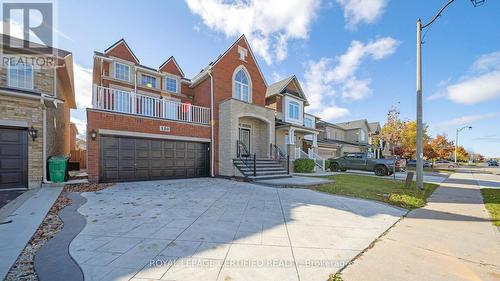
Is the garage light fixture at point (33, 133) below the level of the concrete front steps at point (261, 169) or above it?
above

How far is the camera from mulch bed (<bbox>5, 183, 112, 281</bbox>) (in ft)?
9.28

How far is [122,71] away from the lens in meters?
15.5

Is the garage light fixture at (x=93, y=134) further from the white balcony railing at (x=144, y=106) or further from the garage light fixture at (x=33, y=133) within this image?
the garage light fixture at (x=33, y=133)

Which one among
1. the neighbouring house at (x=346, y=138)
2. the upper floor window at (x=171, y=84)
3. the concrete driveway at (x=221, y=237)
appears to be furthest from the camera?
the neighbouring house at (x=346, y=138)

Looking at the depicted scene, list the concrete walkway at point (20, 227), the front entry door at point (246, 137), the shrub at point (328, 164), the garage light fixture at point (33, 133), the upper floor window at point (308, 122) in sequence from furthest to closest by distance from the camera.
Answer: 1. the upper floor window at point (308, 122)
2. the shrub at point (328, 164)
3. the front entry door at point (246, 137)
4. the garage light fixture at point (33, 133)
5. the concrete walkway at point (20, 227)

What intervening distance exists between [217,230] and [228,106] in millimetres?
9975

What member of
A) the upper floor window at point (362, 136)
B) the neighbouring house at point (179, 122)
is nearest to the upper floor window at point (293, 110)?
the neighbouring house at point (179, 122)

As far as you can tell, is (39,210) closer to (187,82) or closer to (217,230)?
(217,230)

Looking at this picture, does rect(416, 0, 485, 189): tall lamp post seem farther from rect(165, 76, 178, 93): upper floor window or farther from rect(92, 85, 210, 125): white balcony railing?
rect(165, 76, 178, 93): upper floor window

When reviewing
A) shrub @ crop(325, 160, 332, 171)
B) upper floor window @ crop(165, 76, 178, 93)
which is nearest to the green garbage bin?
upper floor window @ crop(165, 76, 178, 93)

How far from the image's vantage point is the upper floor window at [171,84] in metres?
17.2

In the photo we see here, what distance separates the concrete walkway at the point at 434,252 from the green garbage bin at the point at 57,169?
11.3m

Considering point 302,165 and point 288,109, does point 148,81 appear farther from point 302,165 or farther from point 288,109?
point 302,165

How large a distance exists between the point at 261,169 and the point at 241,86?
6.71m
